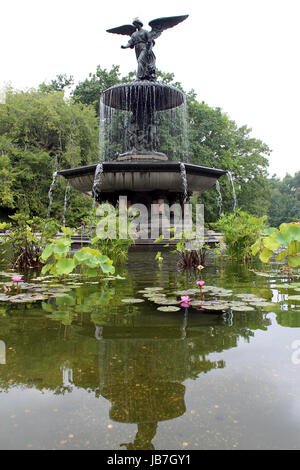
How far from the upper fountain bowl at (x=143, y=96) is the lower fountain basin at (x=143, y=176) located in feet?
10.3

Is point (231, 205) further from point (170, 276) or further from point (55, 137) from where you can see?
point (170, 276)

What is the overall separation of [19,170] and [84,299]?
21656 millimetres

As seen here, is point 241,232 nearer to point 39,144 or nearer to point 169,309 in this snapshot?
point 169,309

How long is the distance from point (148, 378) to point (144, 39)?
12977 mm

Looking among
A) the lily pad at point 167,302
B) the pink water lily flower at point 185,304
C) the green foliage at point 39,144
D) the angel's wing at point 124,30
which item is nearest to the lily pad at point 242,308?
the pink water lily flower at point 185,304

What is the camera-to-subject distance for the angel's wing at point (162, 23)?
459 inches

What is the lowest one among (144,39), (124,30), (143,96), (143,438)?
(143,438)

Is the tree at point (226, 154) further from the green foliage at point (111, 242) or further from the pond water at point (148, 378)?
the pond water at point (148, 378)

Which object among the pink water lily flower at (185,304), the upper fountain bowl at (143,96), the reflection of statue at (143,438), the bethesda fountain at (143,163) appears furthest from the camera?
the upper fountain bowl at (143,96)

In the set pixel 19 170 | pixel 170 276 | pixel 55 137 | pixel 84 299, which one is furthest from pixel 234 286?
pixel 55 137

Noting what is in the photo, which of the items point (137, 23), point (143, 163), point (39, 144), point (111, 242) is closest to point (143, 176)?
point (143, 163)

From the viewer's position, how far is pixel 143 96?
12.0m

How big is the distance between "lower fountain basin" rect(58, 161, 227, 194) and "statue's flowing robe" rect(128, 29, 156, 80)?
447 centimetres

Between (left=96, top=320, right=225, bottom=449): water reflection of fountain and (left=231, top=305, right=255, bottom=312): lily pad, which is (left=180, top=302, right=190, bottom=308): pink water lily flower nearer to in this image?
(left=231, top=305, right=255, bottom=312): lily pad
